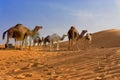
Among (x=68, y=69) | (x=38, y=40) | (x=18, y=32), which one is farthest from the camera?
(x=38, y=40)

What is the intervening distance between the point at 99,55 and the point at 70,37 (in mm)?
12924

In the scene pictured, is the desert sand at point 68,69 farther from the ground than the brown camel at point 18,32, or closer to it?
closer to it

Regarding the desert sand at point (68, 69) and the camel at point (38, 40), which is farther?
the camel at point (38, 40)

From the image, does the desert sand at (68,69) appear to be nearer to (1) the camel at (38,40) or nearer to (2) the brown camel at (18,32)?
(2) the brown camel at (18,32)

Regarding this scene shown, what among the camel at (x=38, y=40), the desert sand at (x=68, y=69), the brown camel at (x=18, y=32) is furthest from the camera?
the camel at (x=38, y=40)

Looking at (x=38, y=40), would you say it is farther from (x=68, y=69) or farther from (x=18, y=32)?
(x=68, y=69)

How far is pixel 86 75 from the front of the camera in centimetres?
1114

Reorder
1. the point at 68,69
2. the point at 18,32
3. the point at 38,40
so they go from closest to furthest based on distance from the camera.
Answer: the point at 68,69, the point at 18,32, the point at 38,40

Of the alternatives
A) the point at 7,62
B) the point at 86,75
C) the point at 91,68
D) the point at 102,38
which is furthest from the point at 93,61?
the point at 102,38

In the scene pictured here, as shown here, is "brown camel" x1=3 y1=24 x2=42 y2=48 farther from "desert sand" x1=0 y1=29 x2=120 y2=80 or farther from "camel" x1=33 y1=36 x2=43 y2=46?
"camel" x1=33 y1=36 x2=43 y2=46

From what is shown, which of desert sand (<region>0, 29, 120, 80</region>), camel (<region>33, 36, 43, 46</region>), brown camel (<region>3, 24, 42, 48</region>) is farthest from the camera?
camel (<region>33, 36, 43, 46</region>)

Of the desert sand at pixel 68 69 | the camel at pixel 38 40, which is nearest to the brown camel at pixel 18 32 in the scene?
the desert sand at pixel 68 69

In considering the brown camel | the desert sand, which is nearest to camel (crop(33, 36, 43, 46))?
the brown camel

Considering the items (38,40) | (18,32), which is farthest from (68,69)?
(38,40)
